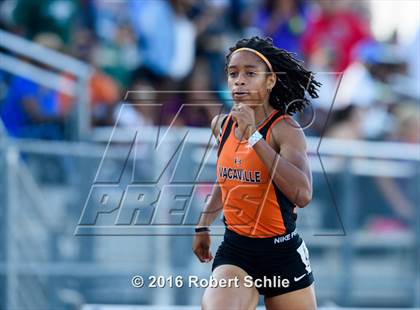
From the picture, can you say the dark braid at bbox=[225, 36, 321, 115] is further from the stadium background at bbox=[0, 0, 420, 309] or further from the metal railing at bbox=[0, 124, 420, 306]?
the metal railing at bbox=[0, 124, 420, 306]

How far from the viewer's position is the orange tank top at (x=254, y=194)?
598 cm

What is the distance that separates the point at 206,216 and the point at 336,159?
11.1 feet

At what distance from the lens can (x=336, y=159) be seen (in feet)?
31.4

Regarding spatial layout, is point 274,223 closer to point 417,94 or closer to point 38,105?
point 38,105

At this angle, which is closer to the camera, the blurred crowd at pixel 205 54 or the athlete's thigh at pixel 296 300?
the athlete's thigh at pixel 296 300

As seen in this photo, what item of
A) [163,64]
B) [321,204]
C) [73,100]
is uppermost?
[163,64]

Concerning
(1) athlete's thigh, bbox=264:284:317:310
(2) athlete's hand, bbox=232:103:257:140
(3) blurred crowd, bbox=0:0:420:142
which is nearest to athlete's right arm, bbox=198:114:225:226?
(2) athlete's hand, bbox=232:103:257:140

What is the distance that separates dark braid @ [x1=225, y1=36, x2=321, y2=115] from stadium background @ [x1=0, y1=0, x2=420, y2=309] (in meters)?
2.72

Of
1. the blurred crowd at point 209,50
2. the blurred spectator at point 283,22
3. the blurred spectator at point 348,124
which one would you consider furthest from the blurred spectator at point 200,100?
the blurred spectator at point 348,124

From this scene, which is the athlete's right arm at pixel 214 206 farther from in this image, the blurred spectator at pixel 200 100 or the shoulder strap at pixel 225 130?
the blurred spectator at pixel 200 100

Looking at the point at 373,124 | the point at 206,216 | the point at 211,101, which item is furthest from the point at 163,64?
the point at 206,216

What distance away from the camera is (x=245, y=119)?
5.81 meters

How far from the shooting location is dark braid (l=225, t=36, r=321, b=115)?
6.15m

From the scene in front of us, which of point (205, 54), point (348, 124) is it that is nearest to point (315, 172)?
point (348, 124)
